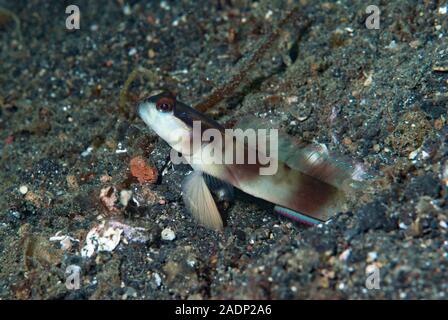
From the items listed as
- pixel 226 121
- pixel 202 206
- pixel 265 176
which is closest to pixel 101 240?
pixel 202 206

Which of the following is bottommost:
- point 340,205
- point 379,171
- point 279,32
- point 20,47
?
point 340,205

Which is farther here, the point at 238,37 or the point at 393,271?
the point at 238,37

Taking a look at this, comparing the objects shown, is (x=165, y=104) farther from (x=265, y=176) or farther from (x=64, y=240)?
(x=64, y=240)

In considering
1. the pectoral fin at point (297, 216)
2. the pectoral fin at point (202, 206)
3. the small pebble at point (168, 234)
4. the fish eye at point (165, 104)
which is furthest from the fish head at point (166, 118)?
the pectoral fin at point (297, 216)

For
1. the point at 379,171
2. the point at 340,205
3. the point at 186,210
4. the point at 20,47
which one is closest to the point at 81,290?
the point at 186,210

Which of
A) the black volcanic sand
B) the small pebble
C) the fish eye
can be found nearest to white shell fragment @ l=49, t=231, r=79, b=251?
the black volcanic sand

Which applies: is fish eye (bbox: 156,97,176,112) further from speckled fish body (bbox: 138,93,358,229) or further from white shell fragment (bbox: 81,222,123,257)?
white shell fragment (bbox: 81,222,123,257)
